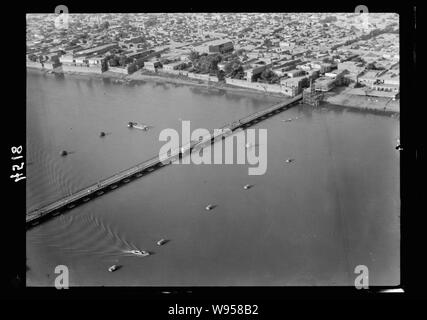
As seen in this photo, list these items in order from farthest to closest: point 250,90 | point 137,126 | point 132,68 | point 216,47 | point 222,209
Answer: point 216,47
point 132,68
point 250,90
point 137,126
point 222,209

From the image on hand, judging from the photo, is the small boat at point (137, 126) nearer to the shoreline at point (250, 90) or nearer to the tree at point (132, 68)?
the shoreline at point (250, 90)

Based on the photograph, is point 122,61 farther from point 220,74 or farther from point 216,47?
point 220,74

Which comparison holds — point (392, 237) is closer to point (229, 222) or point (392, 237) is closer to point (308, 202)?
point (308, 202)

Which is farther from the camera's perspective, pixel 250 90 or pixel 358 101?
pixel 250 90

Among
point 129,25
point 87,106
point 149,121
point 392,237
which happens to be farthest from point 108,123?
point 129,25

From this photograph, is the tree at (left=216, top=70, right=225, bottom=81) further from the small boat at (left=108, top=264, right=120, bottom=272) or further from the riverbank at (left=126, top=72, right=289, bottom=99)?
the small boat at (left=108, top=264, right=120, bottom=272)

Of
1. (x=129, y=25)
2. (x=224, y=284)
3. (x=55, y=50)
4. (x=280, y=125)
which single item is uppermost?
(x=129, y=25)

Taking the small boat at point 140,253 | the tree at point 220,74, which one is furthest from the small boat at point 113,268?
the tree at point 220,74

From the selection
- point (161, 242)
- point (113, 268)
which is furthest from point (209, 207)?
point (113, 268)
